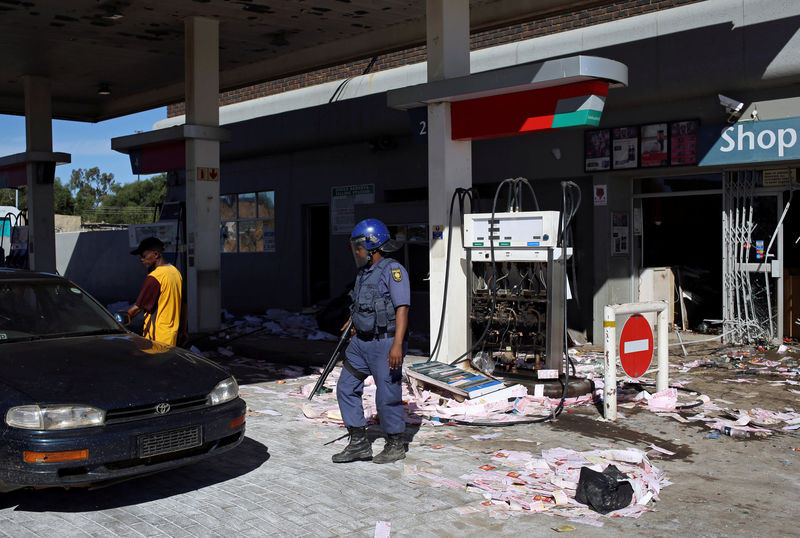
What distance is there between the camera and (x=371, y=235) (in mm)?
6406

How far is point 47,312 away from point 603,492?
4.57m

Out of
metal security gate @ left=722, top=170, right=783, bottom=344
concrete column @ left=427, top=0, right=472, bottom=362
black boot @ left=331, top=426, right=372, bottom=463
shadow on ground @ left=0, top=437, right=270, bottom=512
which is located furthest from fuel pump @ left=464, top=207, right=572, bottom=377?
metal security gate @ left=722, top=170, right=783, bottom=344

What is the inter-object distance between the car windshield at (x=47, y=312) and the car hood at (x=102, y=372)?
174 millimetres

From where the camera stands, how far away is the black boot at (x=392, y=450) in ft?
20.5

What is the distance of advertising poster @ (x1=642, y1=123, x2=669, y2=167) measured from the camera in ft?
38.9

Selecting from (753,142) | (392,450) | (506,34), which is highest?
(506,34)

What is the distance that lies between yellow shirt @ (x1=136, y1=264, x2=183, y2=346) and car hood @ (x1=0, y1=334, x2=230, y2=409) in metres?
1.19

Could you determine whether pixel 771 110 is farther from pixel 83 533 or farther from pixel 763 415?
pixel 83 533

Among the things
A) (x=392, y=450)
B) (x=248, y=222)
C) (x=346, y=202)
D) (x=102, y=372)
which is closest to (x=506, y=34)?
A: (x=346, y=202)

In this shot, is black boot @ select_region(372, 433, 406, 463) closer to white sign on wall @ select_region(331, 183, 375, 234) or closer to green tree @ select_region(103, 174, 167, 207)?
white sign on wall @ select_region(331, 183, 375, 234)

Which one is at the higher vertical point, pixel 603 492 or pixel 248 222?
pixel 248 222

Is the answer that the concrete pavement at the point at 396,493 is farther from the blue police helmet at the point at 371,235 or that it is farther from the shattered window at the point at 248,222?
the shattered window at the point at 248,222

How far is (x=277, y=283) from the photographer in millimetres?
18094

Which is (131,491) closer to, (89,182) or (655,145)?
(655,145)
